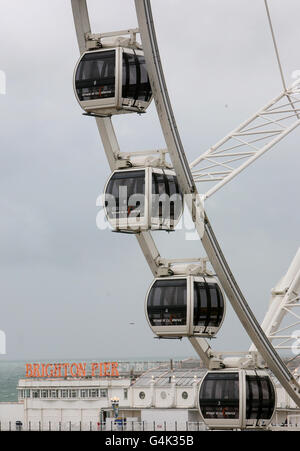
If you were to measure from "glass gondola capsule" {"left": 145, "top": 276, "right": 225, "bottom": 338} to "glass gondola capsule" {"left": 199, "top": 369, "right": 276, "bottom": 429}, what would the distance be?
149 inches

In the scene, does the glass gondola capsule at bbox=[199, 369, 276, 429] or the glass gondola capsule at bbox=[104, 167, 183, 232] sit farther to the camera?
the glass gondola capsule at bbox=[199, 369, 276, 429]

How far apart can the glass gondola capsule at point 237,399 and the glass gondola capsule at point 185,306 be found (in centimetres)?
377

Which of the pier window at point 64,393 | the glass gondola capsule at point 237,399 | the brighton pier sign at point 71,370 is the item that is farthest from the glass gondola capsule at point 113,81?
the brighton pier sign at point 71,370

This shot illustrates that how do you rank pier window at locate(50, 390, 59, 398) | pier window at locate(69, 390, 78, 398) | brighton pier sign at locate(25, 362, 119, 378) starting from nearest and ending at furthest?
pier window at locate(69, 390, 78, 398) → pier window at locate(50, 390, 59, 398) → brighton pier sign at locate(25, 362, 119, 378)

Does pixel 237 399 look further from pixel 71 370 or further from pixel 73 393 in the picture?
pixel 71 370

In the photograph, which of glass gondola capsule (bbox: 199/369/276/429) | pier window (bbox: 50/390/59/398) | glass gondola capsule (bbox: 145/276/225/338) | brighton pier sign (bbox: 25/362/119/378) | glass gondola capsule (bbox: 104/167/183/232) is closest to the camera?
glass gondola capsule (bbox: 104/167/183/232)

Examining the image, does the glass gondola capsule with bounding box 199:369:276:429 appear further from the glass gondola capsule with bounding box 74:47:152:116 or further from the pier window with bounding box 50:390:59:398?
the pier window with bounding box 50:390:59:398

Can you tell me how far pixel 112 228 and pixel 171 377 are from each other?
198 feet

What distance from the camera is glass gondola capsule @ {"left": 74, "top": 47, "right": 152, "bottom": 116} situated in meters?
44.6

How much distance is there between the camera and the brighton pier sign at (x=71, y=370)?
122m

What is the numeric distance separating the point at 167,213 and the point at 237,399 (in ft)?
32.4

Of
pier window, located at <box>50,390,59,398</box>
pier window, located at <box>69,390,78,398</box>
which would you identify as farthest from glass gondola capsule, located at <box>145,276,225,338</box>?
pier window, located at <box>50,390,59,398</box>

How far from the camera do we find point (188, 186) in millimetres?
46844
